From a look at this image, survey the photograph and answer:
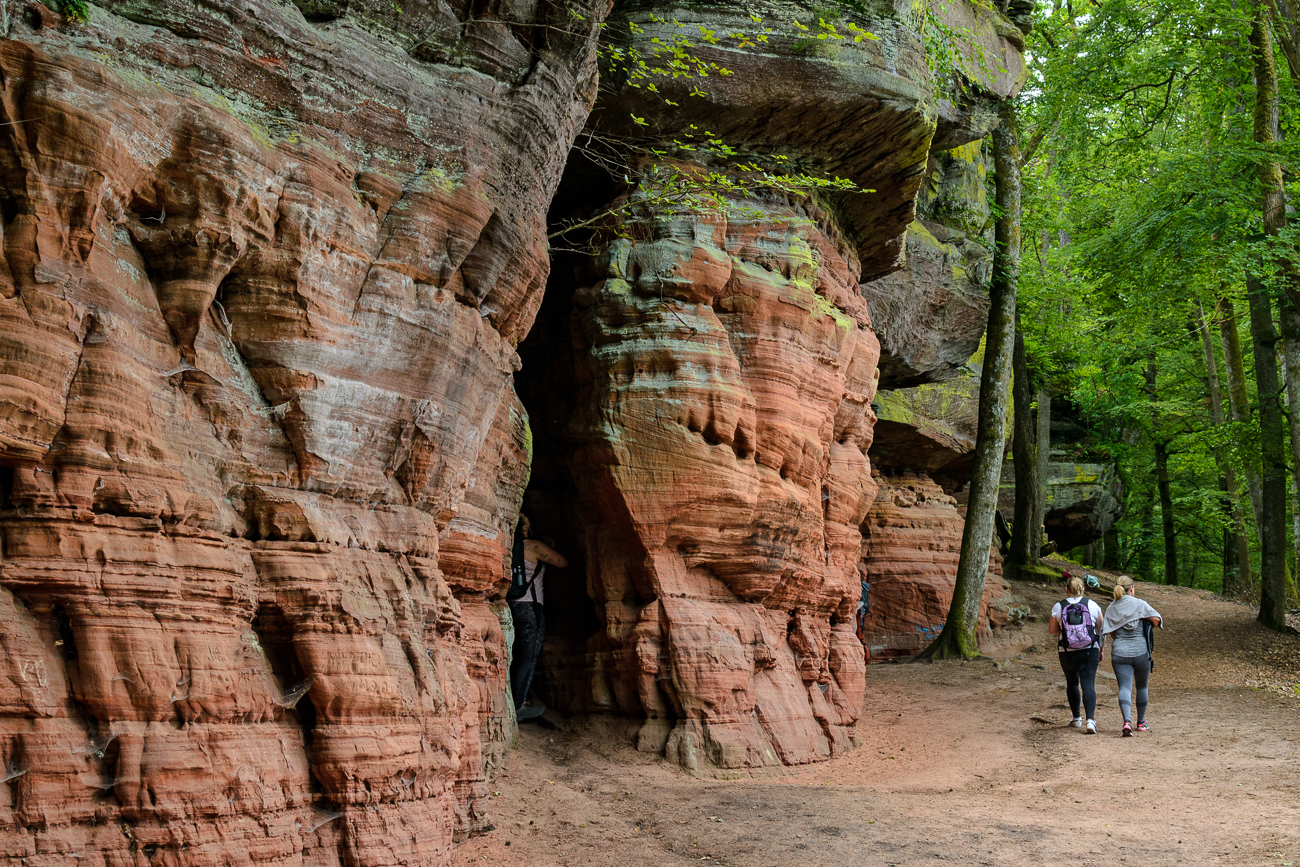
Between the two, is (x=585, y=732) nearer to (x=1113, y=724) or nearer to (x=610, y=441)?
(x=610, y=441)

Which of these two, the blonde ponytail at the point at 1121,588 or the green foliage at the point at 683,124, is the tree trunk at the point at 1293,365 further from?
the green foliage at the point at 683,124

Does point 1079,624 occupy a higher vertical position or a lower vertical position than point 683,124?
lower

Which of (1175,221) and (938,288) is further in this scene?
(938,288)

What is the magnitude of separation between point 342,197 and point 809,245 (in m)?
6.87

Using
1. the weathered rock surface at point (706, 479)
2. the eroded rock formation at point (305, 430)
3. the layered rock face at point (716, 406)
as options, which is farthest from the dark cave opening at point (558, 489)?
the eroded rock formation at point (305, 430)

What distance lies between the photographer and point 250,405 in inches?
211

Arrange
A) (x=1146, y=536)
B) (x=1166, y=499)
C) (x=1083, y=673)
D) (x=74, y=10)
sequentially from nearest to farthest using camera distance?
(x=74, y=10), (x=1083, y=673), (x=1166, y=499), (x=1146, y=536)

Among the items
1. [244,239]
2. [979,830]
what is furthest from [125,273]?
[979,830]

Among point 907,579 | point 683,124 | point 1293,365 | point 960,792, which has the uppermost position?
point 683,124

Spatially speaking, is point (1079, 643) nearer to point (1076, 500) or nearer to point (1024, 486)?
point (1024, 486)

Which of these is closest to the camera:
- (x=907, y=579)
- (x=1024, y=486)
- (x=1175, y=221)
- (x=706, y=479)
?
(x=706, y=479)

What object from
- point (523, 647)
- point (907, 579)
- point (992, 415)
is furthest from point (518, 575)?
point (992, 415)

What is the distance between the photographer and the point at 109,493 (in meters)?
4.45

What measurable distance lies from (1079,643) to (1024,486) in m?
10.3
